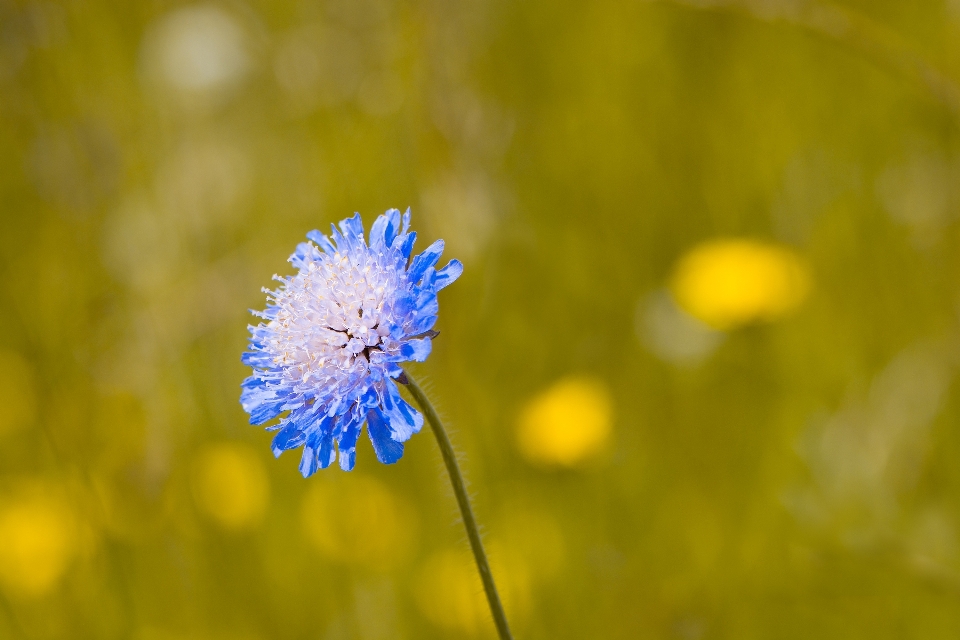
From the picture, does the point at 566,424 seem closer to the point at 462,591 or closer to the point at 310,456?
the point at 462,591

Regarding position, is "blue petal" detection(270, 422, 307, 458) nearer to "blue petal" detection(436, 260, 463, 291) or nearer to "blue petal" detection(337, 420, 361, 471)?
"blue petal" detection(337, 420, 361, 471)

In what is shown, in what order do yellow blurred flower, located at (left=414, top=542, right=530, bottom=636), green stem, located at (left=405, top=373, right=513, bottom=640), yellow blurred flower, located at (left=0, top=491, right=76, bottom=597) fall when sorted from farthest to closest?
yellow blurred flower, located at (left=0, top=491, right=76, bottom=597)
yellow blurred flower, located at (left=414, top=542, right=530, bottom=636)
green stem, located at (left=405, top=373, right=513, bottom=640)

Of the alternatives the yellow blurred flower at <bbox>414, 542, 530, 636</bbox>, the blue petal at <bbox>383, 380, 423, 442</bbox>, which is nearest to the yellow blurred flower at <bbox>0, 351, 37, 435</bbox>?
the yellow blurred flower at <bbox>414, 542, 530, 636</bbox>

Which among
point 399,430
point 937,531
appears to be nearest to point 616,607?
point 937,531

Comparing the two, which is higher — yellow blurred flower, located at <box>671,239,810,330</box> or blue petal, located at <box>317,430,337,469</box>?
yellow blurred flower, located at <box>671,239,810,330</box>

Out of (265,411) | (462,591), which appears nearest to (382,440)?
(265,411)

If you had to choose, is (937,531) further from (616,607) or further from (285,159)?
Answer: (285,159)

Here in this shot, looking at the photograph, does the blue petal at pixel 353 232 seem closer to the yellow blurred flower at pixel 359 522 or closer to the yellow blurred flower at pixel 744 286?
the yellow blurred flower at pixel 359 522
